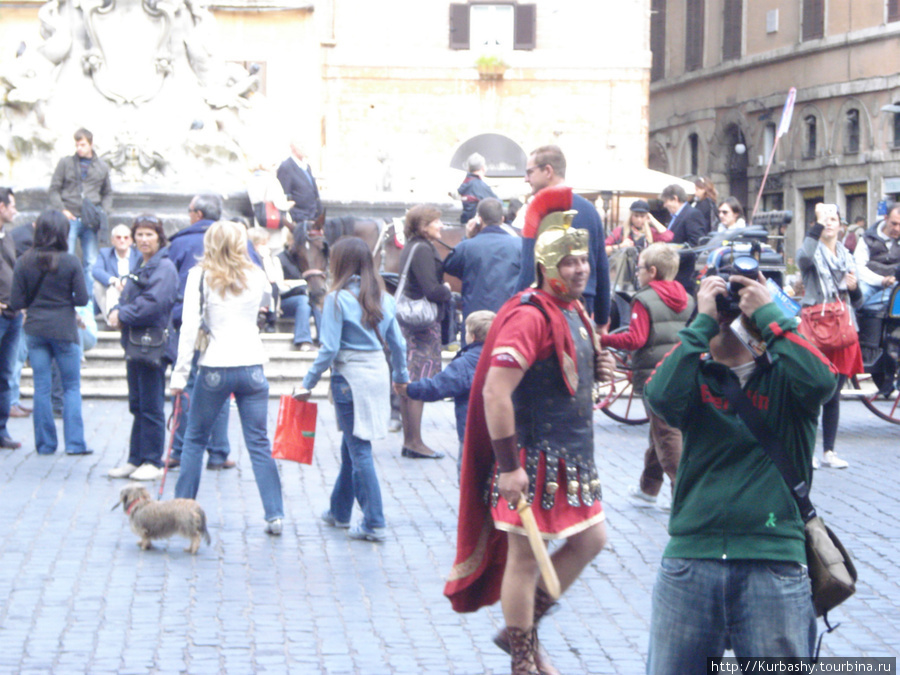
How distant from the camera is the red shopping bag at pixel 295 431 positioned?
7.36 metres

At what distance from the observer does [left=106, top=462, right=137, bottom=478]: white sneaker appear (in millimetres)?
8955

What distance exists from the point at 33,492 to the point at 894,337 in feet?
23.5

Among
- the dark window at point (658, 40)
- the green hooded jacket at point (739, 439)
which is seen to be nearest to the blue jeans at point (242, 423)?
the green hooded jacket at point (739, 439)

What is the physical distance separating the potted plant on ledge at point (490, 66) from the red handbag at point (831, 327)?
70.5ft

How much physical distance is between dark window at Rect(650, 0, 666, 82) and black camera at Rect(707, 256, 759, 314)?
4193cm

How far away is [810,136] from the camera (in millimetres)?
37375

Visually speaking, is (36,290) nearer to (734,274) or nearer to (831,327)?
(831,327)

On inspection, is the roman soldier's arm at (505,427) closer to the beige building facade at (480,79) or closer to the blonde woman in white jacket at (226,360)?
the blonde woman in white jacket at (226,360)

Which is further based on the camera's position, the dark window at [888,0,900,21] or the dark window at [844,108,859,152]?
the dark window at [844,108,859,152]

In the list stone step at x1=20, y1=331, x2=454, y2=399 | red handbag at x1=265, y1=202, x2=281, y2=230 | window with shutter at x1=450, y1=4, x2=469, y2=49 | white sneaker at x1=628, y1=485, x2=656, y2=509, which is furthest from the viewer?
window with shutter at x1=450, y1=4, x2=469, y2=49

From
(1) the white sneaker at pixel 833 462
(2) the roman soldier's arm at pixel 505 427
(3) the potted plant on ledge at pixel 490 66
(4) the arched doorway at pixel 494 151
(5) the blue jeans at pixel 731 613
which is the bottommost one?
(1) the white sneaker at pixel 833 462

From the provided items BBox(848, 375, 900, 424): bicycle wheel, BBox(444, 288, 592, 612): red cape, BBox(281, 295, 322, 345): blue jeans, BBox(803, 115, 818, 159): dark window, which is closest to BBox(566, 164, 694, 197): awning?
BBox(281, 295, 322, 345): blue jeans

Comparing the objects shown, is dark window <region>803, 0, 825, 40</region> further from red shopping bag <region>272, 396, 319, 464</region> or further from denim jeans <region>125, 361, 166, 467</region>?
red shopping bag <region>272, 396, 319, 464</region>

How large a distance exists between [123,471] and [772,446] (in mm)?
6224
